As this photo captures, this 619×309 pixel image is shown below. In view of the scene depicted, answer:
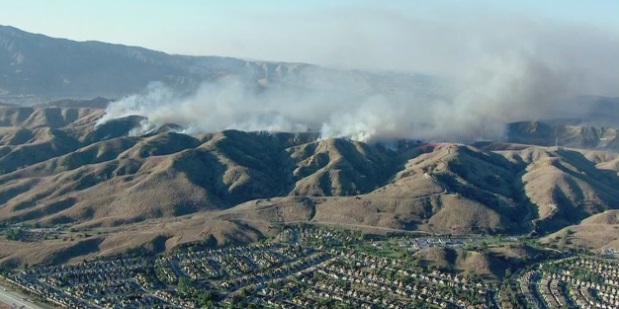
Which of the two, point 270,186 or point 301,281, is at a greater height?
point 270,186

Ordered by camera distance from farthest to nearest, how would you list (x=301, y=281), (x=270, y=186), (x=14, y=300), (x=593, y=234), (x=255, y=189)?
(x=270, y=186) < (x=255, y=189) < (x=593, y=234) < (x=301, y=281) < (x=14, y=300)

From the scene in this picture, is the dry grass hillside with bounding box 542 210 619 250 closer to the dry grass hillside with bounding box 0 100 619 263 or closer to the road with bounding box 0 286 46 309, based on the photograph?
the dry grass hillside with bounding box 0 100 619 263

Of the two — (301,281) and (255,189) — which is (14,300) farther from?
(255,189)

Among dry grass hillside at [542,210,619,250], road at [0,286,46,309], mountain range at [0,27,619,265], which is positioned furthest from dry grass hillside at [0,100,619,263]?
road at [0,286,46,309]

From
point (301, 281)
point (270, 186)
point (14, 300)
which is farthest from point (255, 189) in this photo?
point (14, 300)

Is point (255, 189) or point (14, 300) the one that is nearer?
point (14, 300)

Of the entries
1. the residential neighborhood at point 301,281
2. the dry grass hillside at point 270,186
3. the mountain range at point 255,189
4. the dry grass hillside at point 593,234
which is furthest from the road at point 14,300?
the dry grass hillside at point 593,234

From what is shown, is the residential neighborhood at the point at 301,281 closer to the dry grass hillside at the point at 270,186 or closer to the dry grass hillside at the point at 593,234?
the dry grass hillside at the point at 593,234
